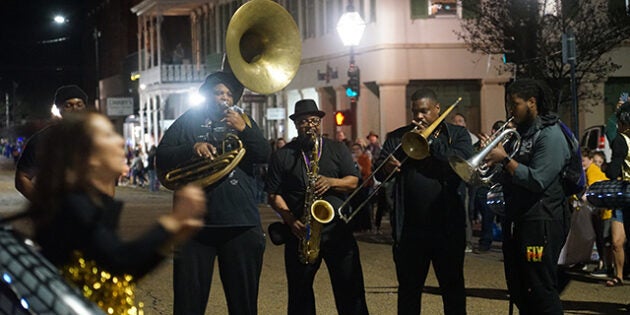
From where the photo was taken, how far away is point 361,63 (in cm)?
3447

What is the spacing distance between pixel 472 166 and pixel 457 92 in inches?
1050

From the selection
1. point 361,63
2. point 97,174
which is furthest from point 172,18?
point 97,174

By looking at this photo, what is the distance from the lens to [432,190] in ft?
25.8

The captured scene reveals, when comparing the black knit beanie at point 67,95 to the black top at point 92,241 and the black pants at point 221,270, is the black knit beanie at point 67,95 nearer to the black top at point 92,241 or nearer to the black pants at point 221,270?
the black pants at point 221,270

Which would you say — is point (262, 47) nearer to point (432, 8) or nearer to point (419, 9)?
point (432, 8)

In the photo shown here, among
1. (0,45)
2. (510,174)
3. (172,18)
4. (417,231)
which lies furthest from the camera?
(0,45)

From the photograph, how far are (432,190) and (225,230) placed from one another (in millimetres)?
1570

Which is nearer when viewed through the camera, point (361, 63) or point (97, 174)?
point (97, 174)

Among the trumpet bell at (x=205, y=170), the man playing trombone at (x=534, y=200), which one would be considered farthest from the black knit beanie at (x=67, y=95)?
the man playing trombone at (x=534, y=200)

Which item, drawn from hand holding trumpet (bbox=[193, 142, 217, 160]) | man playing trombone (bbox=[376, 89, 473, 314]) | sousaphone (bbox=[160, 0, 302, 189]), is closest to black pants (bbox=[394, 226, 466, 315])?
man playing trombone (bbox=[376, 89, 473, 314])

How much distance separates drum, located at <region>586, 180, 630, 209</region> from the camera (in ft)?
28.9

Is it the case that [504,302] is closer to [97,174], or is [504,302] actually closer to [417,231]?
[417,231]

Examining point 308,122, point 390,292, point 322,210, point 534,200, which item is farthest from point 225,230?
point 390,292

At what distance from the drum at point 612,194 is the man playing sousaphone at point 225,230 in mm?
3025
